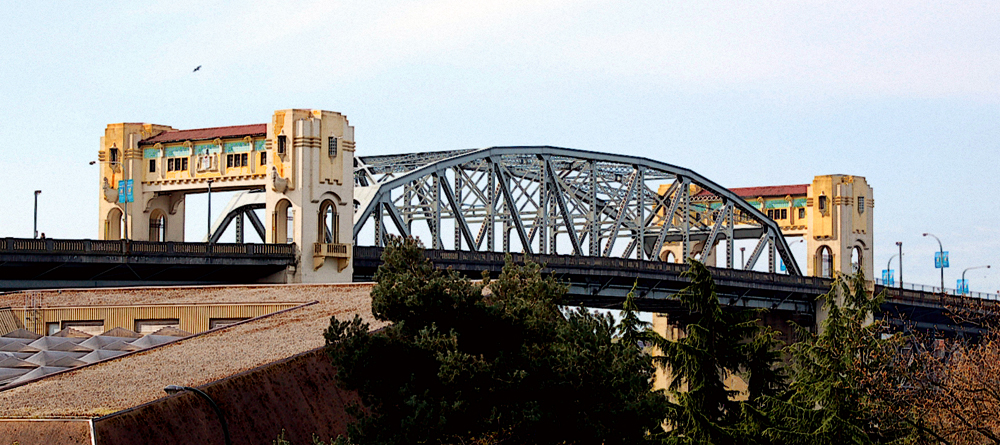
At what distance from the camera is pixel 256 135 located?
8412 centimetres

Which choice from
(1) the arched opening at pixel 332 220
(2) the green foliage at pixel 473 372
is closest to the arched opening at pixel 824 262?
(1) the arched opening at pixel 332 220

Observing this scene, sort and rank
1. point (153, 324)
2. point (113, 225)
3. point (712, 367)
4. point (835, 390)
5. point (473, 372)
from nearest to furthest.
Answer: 1. point (473, 372)
2. point (835, 390)
3. point (712, 367)
4. point (153, 324)
5. point (113, 225)

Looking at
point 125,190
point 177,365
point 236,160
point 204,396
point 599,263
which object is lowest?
point 204,396

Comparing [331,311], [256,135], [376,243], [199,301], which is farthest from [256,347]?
[376,243]

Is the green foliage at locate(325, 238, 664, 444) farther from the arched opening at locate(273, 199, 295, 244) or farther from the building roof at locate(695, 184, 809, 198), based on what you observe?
the building roof at locate(695, 184, 809, 198)

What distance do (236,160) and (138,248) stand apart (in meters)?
13.6

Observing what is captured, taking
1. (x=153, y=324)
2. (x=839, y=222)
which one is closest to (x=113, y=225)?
(x=153, y=324)

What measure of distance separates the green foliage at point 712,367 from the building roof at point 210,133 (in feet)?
133

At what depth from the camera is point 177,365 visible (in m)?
40.7

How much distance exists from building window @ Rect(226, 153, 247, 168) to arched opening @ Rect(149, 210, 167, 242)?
24.8 feet

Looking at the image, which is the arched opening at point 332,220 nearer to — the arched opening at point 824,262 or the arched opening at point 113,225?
the arched opening at point 113,225

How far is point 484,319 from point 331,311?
50.6 feet

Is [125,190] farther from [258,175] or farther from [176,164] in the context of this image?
[258,175]

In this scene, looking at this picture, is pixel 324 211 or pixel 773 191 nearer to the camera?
pixel 324 211
